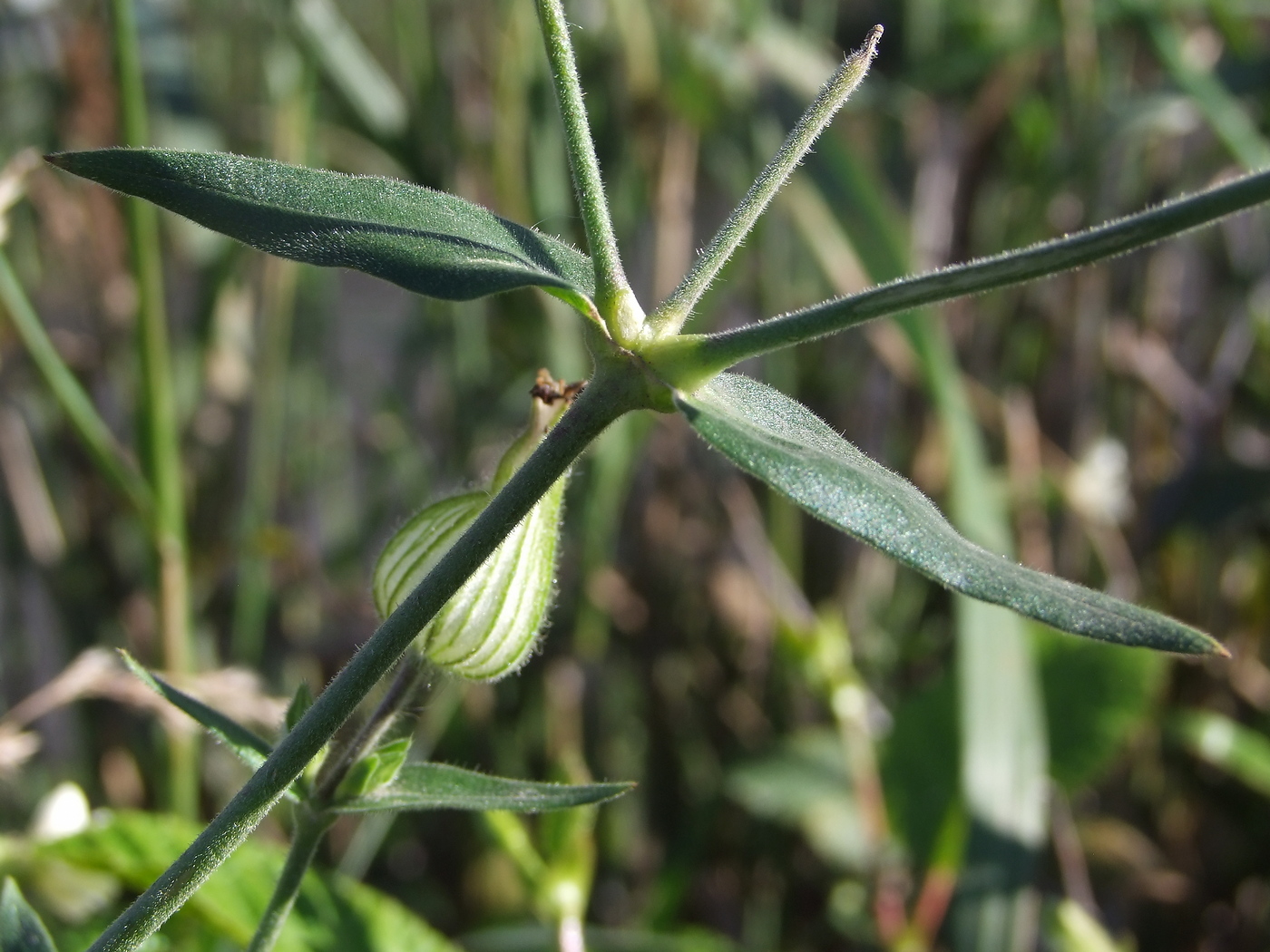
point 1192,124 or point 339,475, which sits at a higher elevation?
point 1192,124

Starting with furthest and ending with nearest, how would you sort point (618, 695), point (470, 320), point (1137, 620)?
point (618, 695), point (470, 320), point (1137, 620)

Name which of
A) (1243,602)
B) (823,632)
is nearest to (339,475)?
(823,632)

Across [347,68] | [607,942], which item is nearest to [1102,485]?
[607,942]

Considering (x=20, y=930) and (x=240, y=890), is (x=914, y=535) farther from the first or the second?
(x=240, y=890)

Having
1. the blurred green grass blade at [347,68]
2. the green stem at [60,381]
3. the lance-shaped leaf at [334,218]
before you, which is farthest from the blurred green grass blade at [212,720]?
the blurred green grass blade at [347,68]

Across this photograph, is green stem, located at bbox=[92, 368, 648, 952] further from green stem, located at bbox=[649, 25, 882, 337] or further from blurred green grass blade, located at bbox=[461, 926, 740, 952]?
blurred green grass blade, located at bbox=[461, 926, 740, 952]

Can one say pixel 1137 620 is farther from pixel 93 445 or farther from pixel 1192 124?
pixel 1192 124
